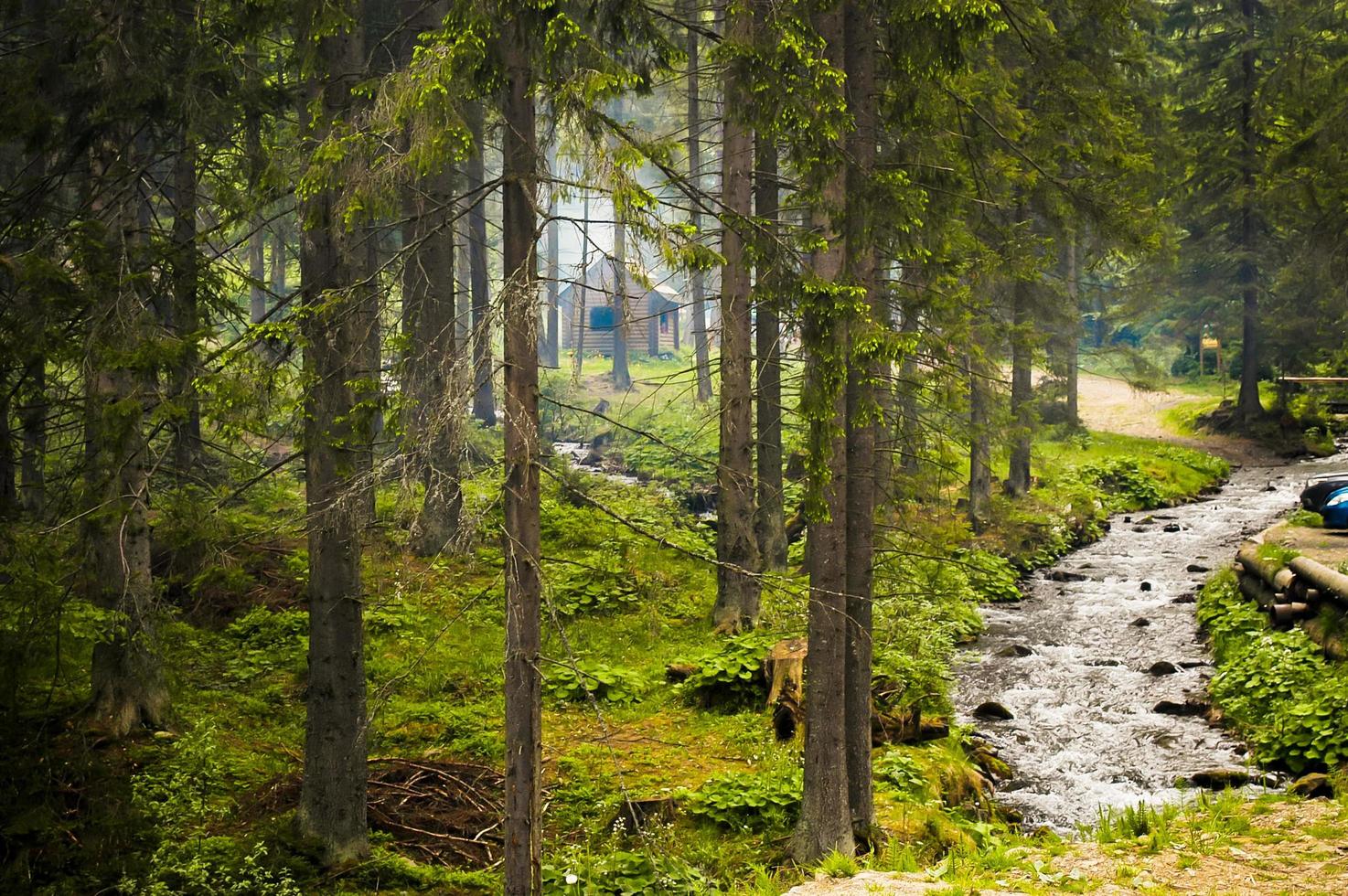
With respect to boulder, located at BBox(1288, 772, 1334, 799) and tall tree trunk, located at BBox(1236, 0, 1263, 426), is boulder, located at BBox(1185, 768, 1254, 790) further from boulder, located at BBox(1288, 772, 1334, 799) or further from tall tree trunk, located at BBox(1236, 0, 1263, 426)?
tall tree trunk, located at BBox(1236, 0, 1263, 426)

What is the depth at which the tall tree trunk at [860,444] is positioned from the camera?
855 cm

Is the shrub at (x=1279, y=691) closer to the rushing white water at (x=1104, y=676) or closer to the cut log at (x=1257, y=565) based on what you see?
the rushing white water at (x=1104, y=676)

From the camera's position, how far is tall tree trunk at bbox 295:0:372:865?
8148 mm

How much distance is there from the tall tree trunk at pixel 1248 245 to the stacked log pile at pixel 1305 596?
15.8m

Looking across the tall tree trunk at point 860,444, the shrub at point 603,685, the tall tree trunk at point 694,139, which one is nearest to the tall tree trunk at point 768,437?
the tall tree trunk at point 694,139

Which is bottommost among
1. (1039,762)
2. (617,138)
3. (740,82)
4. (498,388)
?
(1039,762)

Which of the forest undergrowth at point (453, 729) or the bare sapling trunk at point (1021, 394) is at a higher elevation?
the bare sapling trunk at point (1021, 394)

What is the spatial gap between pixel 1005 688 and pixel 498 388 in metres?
9.73

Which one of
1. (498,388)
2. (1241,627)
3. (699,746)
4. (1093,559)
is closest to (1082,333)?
(1093,559)

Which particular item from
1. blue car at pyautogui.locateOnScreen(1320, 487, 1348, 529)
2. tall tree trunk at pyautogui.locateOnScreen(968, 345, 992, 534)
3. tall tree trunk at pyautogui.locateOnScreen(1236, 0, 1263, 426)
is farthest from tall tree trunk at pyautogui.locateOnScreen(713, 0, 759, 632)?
tall tree trunk at pyautogui.locateOnScreen(1236, 0, 1263, 426)

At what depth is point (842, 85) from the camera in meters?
8.73

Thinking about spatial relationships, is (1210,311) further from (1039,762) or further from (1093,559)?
(1039,762)

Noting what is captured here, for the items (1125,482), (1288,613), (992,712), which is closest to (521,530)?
(992,712)

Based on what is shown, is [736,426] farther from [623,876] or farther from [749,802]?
[623,876]
